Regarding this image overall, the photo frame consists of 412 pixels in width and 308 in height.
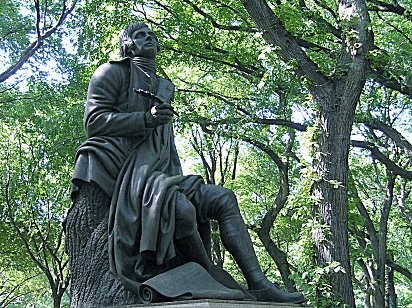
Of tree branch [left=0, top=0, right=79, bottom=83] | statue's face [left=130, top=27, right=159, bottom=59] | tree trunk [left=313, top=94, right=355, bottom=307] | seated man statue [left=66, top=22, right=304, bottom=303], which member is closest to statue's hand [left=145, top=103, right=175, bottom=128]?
seated man statue [left=66, top=22, right=304, bottom=303]

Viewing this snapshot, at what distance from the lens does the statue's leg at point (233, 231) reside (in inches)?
193

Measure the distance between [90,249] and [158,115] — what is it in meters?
1.13

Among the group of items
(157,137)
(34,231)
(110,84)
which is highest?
(34,231)

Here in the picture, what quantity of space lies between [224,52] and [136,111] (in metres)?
8.75

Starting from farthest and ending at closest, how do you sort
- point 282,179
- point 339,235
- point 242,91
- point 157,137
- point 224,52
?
point 242,91 → point 282,179 → point 224,52 → point 339,235 → point 157,137

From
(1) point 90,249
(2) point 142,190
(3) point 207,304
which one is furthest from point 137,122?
(3) point 207,304

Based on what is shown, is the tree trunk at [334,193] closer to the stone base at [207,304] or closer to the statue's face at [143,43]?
the statue's face at [143,43]

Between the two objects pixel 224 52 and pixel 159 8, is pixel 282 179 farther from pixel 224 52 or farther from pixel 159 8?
pixel 159 8

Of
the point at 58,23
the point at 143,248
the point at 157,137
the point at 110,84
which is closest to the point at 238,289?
the point at 143,248

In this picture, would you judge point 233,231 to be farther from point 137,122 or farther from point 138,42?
point 138,42

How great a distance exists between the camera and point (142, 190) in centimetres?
481

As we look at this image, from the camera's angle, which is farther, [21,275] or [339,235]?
[21,275]

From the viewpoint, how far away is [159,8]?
14.7 m

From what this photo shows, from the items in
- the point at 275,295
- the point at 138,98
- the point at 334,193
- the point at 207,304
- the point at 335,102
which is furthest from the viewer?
the point at 335,102
